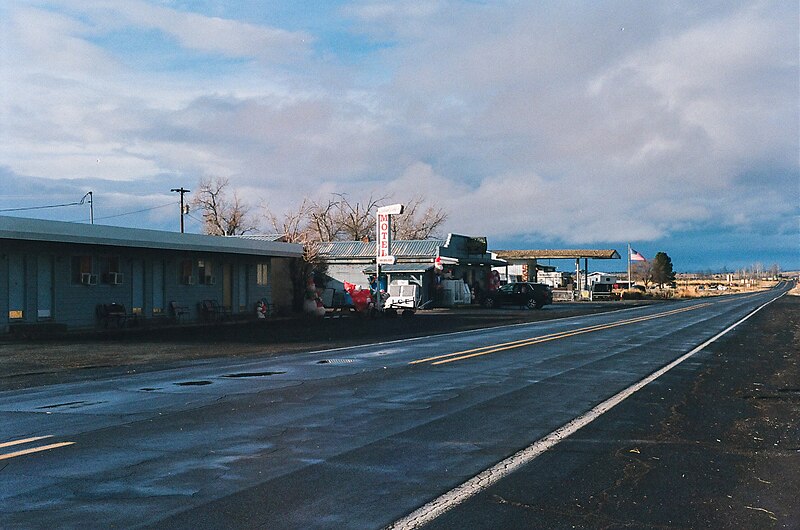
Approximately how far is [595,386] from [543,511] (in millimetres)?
7662

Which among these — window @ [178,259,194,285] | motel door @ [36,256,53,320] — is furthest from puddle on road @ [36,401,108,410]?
window @ [178,259,194,285]

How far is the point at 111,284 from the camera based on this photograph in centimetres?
3005

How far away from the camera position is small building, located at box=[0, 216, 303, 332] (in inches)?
1023

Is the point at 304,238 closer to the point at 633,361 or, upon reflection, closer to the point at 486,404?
the point at 633,361

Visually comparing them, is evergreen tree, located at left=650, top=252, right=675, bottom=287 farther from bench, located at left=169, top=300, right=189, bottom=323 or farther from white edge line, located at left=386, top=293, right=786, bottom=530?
white edge line, located at left=386, top=293, right=786, bottom=530

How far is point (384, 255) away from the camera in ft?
140

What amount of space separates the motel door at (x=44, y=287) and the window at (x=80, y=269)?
1.08 metres

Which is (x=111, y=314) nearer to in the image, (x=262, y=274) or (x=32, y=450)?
(x=262, y=274)

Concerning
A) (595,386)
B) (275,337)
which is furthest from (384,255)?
(595,386)

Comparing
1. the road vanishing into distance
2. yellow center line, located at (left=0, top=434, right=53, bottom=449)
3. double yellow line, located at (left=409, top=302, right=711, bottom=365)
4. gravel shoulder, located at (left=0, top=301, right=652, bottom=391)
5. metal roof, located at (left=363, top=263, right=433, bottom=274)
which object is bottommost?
the road vanishing into distance

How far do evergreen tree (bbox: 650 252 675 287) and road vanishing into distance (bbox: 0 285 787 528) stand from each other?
5158 inches

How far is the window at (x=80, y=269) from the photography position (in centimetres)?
2852

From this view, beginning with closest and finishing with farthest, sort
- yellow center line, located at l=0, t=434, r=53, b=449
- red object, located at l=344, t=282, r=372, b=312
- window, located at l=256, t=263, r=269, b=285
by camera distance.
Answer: yellow center line, located at l=0, t=434, r=53, b=449, window, located at l=256, t=263, r=269, b=285, red object, located at l=344, t=282, r=372, b=312

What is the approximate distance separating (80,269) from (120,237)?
1.79m
